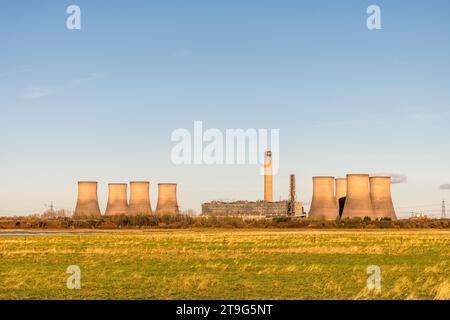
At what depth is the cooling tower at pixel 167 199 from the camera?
94500 millimetres

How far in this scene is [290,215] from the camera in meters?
113

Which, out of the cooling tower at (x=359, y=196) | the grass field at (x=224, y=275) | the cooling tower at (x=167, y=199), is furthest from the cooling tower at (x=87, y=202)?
the grass field at (x=224, y=275)

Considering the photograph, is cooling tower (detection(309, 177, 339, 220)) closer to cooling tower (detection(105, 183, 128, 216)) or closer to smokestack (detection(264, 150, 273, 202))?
smokestack (detection(264, 150, 273, 202))

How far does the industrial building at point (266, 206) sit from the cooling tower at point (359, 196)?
27.2 meters

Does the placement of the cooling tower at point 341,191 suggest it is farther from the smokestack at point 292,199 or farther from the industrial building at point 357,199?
the smokestack at point 292,199

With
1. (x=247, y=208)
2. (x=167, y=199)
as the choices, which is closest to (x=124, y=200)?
(x=167, y=199)

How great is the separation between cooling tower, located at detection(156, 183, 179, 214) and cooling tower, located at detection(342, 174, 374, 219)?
83.5 feet

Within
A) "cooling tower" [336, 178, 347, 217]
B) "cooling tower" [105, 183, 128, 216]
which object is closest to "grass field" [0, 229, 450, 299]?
"cooling tower" [105, 183, 128, 216]

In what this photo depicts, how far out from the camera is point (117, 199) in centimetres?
9400

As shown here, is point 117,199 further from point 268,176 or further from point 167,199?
point 268,176

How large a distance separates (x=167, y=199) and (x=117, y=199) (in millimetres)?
7131

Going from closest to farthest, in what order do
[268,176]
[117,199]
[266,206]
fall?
[117,199], [268,176], [266,206]

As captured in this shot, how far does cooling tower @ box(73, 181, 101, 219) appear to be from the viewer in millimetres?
87500
